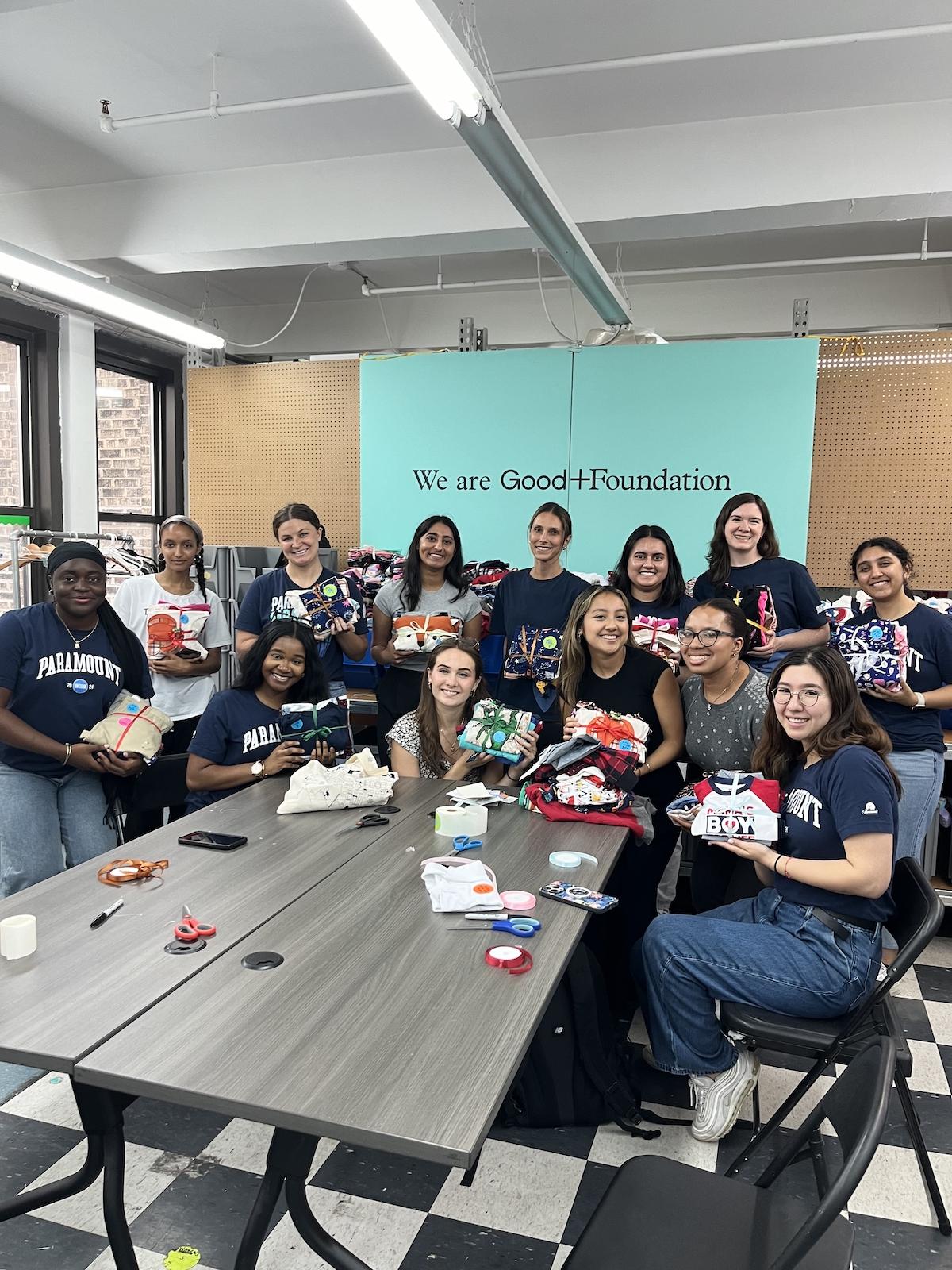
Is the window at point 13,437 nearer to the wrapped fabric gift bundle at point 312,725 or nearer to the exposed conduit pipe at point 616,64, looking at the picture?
the exposed conduit pipe at point 616,64

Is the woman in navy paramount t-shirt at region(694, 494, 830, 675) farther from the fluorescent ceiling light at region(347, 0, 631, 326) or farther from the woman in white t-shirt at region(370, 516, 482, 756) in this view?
the fluorescent ceiling light at region(347, 0, 631, 326)

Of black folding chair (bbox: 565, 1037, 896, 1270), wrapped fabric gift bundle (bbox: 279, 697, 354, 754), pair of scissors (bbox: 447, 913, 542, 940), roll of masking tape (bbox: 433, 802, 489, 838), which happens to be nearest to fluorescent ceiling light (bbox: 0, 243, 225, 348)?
wrapped fabric gift bundle (bbox: 279, 697, 354, 754)

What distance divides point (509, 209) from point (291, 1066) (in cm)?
458

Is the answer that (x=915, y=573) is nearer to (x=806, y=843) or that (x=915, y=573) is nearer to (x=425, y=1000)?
(x=806, y=843)

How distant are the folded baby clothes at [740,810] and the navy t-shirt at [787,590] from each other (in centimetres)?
146

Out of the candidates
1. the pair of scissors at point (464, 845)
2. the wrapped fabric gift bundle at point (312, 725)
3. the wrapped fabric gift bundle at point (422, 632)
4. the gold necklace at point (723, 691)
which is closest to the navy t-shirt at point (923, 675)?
the gold necklace at point (723, 691)

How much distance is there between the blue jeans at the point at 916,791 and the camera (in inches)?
146

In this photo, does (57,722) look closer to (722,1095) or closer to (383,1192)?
(383,1192)

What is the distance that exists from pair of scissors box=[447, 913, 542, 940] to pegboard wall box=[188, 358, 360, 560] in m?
4.73

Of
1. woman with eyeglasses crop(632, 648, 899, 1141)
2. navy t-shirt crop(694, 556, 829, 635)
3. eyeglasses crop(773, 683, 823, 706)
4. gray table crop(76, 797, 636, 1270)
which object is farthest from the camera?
navy t-shirt crop(694, 556, 829, 635)

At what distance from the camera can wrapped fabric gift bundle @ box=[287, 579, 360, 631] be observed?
4047mm

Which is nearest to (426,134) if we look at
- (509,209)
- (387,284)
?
(509,209)

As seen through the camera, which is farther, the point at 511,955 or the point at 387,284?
the point at 387,284

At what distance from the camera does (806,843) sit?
2.51 metres
